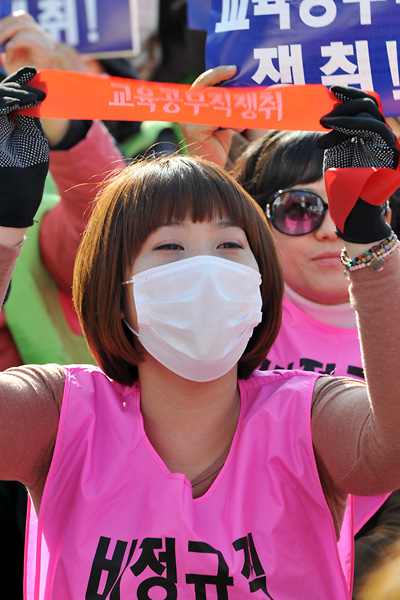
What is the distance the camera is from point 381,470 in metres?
1.52

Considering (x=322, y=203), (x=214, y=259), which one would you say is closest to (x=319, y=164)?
(x=322, y=203)

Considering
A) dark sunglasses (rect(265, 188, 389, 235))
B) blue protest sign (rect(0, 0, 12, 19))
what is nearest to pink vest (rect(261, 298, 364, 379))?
dark sunglasses (rect(265, 188, 389, 235))

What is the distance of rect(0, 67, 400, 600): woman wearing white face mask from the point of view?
1.57 meters

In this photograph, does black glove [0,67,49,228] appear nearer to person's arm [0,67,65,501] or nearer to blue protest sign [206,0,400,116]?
person's arm [0,67,65,501]

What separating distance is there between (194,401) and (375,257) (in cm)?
57

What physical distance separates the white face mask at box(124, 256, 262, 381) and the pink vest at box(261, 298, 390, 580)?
0.80m

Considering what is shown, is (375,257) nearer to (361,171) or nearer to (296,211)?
(361,171)

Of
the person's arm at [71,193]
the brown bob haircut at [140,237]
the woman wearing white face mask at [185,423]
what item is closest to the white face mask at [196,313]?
the woman wearing white face mask at [185,423]

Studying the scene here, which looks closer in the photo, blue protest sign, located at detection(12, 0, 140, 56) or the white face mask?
the white face mask

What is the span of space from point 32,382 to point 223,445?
473 mm

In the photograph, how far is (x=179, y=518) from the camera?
5.26 feet

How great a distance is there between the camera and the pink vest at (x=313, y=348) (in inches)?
97.3

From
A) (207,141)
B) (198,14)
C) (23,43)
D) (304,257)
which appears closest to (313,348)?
(304,257)

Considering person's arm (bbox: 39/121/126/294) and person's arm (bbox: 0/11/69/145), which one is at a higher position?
person's arm (bbox: 0/11/69/145)
